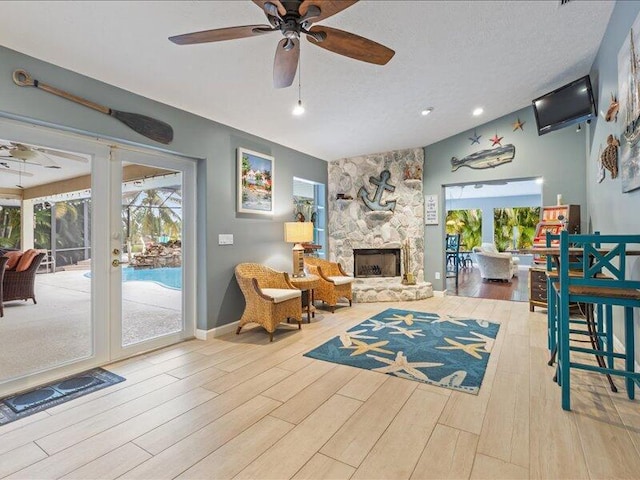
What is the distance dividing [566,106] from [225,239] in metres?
4.52

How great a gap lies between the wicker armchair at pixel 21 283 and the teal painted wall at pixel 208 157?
3.91ft

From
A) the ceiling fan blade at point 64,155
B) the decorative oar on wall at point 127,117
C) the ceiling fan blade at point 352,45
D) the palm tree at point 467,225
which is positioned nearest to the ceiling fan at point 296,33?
the ceiling fan blade at point 352,45

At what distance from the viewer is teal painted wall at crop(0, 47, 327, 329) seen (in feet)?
7.90

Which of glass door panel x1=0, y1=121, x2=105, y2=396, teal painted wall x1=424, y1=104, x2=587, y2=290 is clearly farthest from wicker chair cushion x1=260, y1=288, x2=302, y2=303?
teal painted wall x1=424, y1=104, x2=587, y2=290

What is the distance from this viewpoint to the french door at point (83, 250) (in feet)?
8.38

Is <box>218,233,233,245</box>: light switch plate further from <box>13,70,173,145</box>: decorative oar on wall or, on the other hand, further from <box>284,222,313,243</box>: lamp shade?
<box>13,70,173,145</box>: decorative oar on wall

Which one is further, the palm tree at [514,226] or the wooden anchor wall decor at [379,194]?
the palm tree at [514,226]

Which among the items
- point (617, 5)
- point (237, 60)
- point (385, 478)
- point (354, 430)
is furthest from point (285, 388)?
point (617, 5)

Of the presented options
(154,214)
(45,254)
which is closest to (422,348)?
(154,214)

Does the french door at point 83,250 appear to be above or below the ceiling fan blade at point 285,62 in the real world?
below

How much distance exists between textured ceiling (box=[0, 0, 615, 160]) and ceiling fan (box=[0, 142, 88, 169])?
0.69m

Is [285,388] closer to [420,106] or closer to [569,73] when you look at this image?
[420,106]

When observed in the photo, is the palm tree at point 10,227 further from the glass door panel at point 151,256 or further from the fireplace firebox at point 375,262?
the fireplace firebox at point 375,262

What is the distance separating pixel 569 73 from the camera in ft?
12.5
